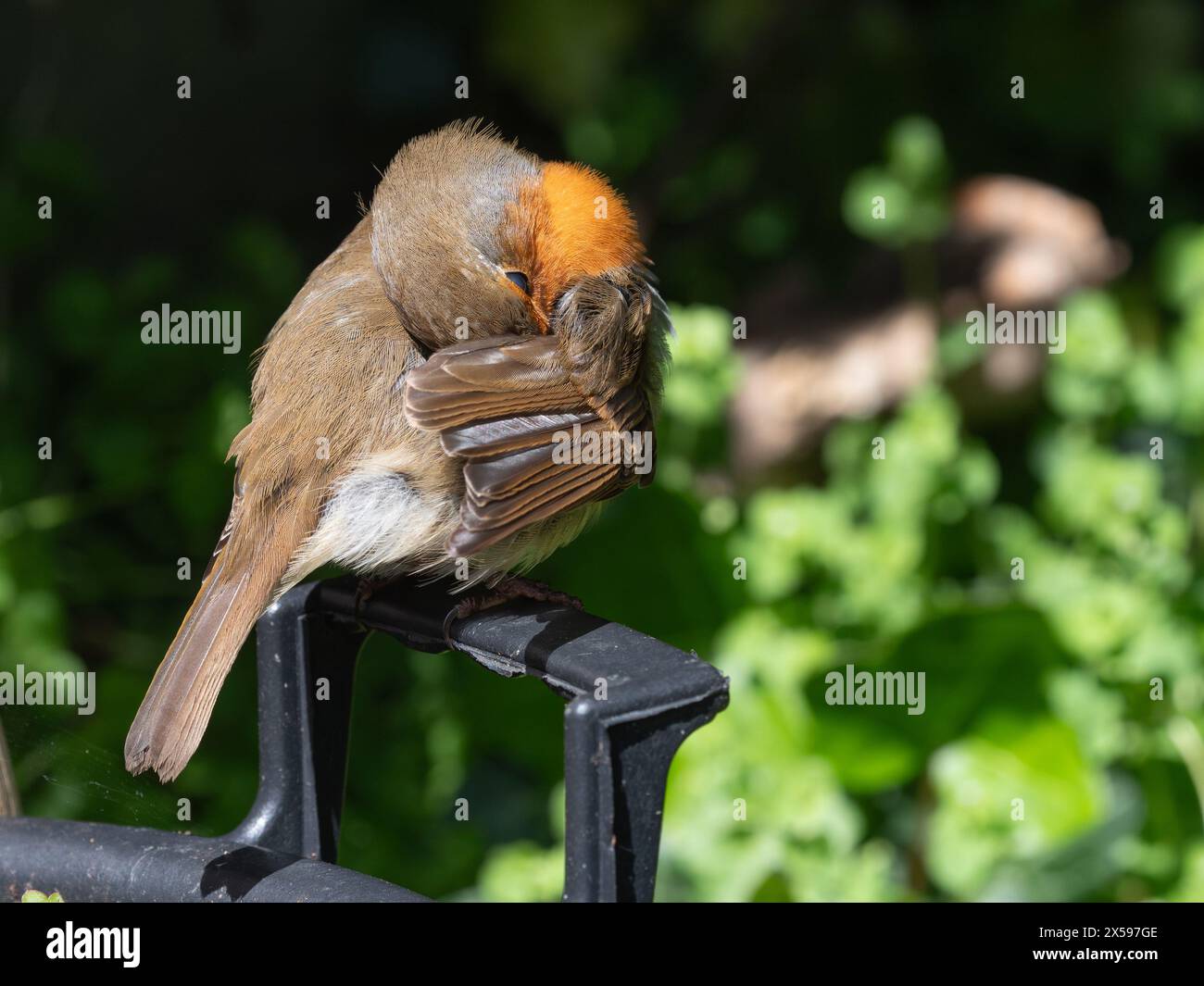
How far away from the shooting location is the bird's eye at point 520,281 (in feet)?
8.09

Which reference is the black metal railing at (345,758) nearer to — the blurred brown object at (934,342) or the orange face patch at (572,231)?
the orange face patch at (572,231)

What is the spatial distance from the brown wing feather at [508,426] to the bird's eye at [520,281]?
0.28ft

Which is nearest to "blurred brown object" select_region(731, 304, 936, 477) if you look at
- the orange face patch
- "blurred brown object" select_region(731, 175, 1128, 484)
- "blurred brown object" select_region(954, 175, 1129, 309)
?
"blurred brown object" select_region(731, 175, 1128, 484)

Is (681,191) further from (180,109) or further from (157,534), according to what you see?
(157,534)

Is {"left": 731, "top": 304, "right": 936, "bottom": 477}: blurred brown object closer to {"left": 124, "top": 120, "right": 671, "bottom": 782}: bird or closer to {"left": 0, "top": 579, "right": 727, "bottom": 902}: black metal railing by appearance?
{"left": 124, "top": 120, "right": 671, "bottom": 782}: bird

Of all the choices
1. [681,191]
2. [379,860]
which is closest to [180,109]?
[681,191]

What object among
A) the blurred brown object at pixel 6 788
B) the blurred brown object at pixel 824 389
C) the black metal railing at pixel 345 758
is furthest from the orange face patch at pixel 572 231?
the blurred brown object at pixel 824 389

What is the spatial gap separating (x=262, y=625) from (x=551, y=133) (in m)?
3.85

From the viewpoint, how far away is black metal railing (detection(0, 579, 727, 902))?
1.42 metres

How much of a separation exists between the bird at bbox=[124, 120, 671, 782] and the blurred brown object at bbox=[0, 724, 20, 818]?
1.17 feet

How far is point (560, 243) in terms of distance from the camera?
2.56 metres

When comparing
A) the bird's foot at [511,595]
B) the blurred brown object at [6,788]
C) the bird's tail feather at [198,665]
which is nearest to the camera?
the bird's tail feather at [198,665]

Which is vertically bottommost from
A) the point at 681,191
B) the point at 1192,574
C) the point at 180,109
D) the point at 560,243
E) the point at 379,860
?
the point at 379,860

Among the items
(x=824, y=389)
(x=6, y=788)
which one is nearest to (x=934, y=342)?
(x=824, y=389)
